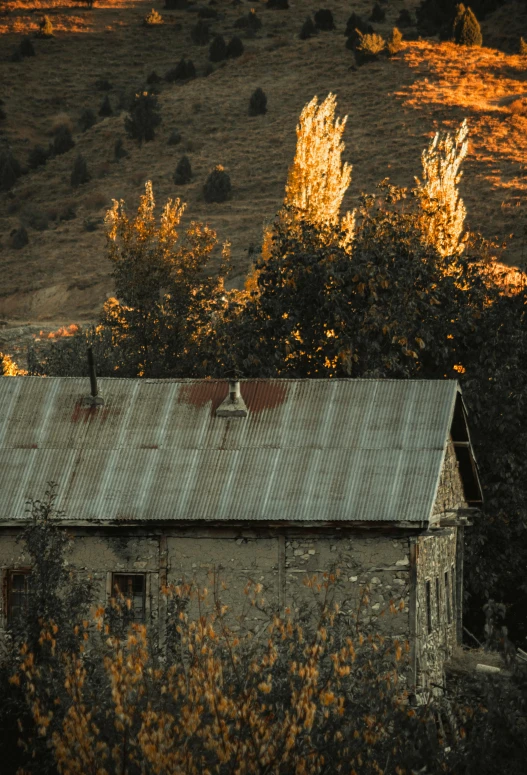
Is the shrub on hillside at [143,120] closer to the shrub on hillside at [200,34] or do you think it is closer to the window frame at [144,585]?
the shrub on hillside at [200,34]

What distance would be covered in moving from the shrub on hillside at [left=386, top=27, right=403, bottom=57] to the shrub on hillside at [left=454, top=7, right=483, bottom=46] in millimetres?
3803

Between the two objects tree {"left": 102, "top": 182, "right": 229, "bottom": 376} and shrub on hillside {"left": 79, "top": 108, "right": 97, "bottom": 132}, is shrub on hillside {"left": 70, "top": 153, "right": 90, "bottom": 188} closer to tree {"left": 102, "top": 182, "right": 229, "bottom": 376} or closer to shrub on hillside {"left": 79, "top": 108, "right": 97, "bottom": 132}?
shrub on hillside {"left": 79, "top": 108, "right": 97, "bottom": 132}

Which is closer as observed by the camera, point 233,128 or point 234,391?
point 234,391

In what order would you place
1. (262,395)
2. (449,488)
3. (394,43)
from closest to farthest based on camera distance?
1. (262,395)
2. (449,488)
3. (394,43)

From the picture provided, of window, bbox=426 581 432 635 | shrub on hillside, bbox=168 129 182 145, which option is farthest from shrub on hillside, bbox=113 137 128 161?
window, bbox=426 581 432 635

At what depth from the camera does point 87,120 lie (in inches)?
3369

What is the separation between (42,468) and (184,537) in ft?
8.25

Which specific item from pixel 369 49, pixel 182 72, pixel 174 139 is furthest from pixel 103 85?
pixel 369 49

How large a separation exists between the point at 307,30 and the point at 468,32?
1280 centimetres

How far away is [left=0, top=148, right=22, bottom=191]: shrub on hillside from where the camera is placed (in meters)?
78.1

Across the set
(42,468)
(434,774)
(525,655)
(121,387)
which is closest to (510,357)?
(525,655)

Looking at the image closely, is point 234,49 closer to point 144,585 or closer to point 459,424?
point 459,424

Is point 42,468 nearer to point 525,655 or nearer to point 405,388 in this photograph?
point 405,388

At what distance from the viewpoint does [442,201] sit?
3841 cm
